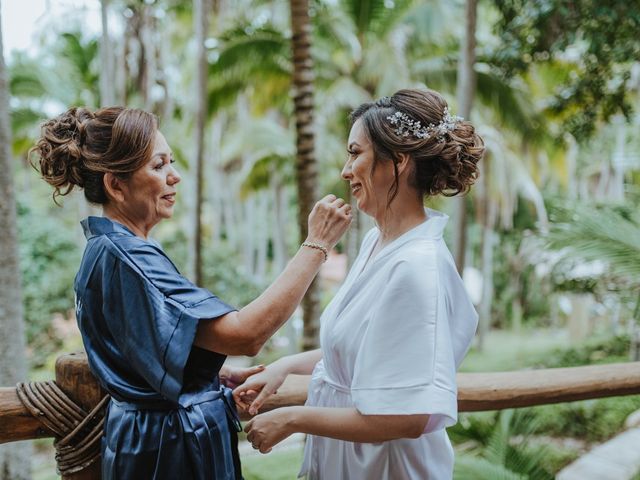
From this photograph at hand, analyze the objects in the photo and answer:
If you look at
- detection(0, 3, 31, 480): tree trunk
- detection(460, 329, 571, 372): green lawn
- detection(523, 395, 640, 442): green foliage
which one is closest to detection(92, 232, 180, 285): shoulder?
detection(0, 3, 31, 480): tree trunk

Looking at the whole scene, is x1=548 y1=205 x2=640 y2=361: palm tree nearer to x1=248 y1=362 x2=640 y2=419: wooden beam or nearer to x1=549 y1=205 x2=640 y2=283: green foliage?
x1=549 y1=205 x2=640 y2=283: green foliage

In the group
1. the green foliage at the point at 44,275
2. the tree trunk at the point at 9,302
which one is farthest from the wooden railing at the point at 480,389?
the green foliage at the point at 44,275

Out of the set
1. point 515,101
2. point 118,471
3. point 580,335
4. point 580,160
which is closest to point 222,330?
point 118,471

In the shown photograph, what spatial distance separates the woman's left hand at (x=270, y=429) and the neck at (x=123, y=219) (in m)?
0.51

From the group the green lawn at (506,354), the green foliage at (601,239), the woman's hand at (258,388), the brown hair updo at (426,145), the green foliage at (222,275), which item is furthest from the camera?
the green foliage at (222,275)

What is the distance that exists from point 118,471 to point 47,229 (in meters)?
11.7

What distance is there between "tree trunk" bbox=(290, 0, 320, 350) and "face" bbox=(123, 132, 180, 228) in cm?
338

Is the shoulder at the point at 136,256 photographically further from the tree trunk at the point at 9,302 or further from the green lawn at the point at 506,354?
the green lawn at the point at 506,354

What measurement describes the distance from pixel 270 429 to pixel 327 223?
49 centimetres

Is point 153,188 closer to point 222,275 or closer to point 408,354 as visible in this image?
point 408,354

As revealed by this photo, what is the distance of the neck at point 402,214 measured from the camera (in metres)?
1.53

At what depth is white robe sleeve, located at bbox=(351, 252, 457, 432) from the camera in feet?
4.21

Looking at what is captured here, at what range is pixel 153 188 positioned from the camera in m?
1.42

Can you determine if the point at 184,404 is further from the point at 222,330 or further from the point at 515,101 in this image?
the point at 515,101
